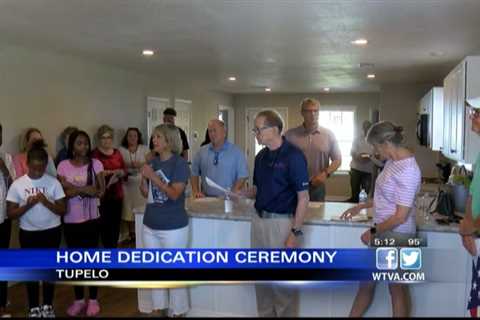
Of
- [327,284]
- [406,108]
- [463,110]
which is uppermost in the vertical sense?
[406,108]

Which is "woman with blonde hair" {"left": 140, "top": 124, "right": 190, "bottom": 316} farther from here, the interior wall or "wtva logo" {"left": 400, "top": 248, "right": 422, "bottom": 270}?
the interior wall

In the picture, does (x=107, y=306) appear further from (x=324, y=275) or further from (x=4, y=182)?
(x=324, y=275)

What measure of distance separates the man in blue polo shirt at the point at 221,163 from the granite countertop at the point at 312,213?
17cm

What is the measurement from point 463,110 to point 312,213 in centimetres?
125

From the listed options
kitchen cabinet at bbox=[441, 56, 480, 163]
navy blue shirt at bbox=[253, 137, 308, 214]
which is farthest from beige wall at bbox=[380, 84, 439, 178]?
navy blue shirt at bbox=[253, 137, 308, 214]

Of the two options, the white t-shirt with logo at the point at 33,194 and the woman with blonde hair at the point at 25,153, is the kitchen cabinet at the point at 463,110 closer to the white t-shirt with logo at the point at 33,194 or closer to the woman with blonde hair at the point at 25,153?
the white t-shirt with logo at the point at 33,194

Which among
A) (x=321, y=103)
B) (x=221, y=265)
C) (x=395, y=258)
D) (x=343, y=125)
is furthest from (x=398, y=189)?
(x=343, y=125)

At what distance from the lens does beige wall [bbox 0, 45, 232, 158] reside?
458cm

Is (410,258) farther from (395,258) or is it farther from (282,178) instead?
(282,178)

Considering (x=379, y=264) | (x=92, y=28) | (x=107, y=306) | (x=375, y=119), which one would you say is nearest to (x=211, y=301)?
(x=107, y=306)

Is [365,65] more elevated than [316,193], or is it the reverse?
[365,65]

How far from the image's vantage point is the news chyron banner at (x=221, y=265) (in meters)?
2.54

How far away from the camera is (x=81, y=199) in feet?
11.8

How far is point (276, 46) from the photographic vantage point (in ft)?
15.6
